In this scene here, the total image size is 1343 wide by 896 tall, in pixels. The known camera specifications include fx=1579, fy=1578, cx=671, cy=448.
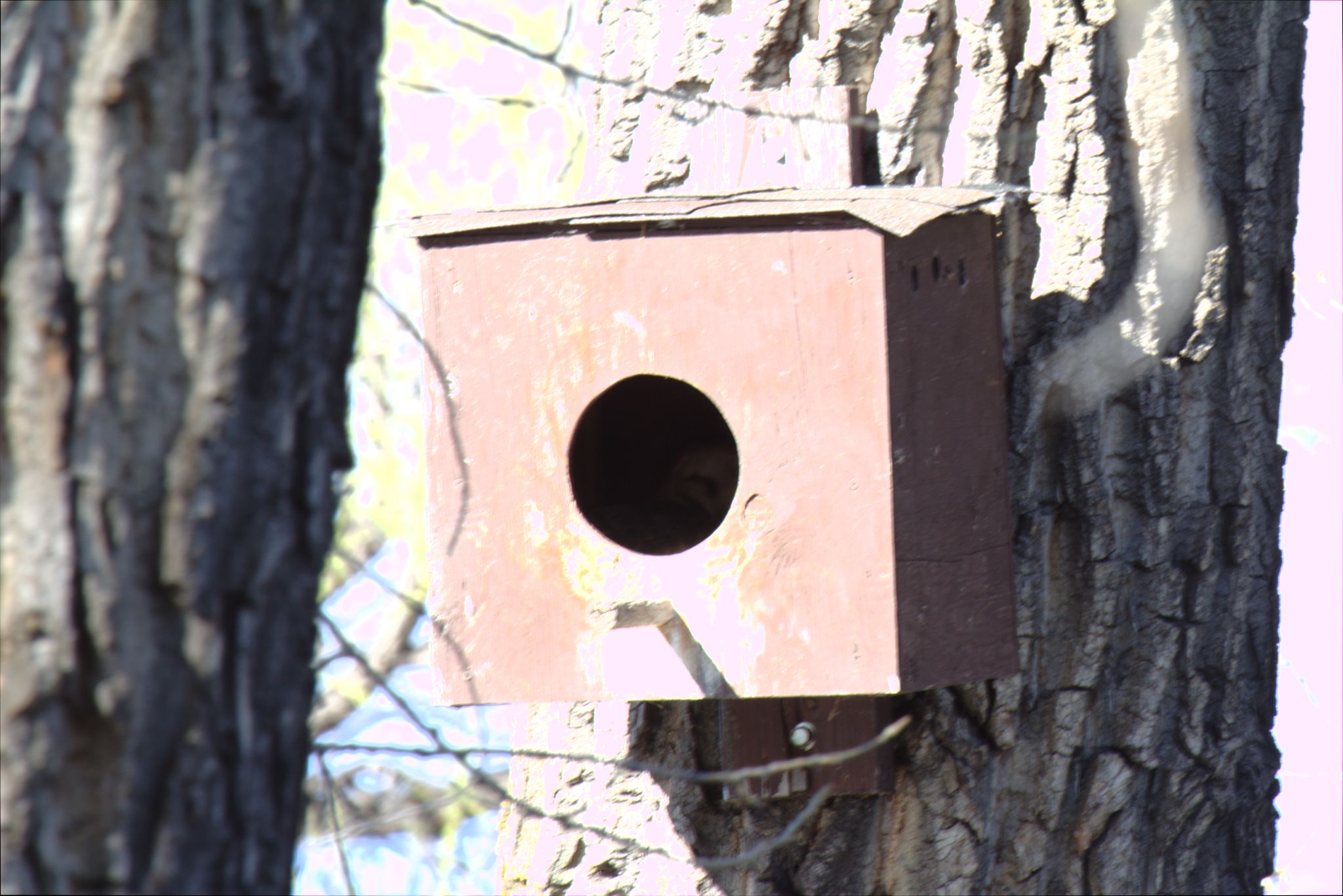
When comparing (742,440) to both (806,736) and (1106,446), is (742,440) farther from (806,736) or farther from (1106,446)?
(1106,446)

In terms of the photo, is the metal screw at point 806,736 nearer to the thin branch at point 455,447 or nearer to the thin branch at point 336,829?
the thin branch at point 455,447

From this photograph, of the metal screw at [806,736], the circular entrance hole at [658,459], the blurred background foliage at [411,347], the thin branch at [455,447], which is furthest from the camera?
the blurred background foliage at [411,347]

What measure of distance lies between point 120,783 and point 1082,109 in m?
1.86

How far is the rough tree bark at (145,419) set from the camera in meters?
1.37

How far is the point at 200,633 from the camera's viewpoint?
1408mm

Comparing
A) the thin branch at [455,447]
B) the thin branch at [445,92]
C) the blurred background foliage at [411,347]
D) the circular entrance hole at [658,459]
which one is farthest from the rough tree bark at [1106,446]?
the blurred background foliage at [411,347]

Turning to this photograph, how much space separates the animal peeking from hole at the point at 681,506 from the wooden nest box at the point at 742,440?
→ 0.40 metres

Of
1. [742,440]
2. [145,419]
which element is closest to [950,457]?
[742,440]

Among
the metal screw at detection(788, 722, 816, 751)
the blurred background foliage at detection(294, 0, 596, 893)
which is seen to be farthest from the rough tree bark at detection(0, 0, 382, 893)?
the blurred background foliage at detection(294, 0, 596, 893)

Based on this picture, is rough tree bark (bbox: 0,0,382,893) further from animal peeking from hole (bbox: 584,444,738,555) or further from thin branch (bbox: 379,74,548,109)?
animal peeking from hole (bbox: 584,444,738,555)

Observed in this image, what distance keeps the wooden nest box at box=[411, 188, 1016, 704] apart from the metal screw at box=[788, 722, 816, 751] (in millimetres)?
314

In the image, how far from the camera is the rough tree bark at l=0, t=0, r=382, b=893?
1.37 meters

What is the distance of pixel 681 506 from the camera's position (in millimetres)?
3080

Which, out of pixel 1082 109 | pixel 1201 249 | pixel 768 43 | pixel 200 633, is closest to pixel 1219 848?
pixel 1201 249
